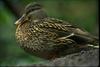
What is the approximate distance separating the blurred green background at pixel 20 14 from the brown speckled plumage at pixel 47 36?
1.35 m

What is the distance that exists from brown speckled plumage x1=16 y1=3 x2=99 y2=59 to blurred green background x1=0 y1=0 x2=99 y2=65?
1.35 m

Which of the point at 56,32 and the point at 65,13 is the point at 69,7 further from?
the point at 56,32

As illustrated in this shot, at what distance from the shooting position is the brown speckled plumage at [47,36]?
5297mm

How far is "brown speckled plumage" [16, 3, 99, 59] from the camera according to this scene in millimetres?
5297

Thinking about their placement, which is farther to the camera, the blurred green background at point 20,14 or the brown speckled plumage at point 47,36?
the blurred green background at point 20,14

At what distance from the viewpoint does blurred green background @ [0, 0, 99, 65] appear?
855 cm

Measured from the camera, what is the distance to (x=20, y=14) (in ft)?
28.3

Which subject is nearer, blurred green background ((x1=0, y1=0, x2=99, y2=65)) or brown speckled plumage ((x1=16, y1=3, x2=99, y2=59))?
brown speckled plumage ((x1=16, y1=3, x2=99, y2=59))

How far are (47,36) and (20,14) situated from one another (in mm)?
3189

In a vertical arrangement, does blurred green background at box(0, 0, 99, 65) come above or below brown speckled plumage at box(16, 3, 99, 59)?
below

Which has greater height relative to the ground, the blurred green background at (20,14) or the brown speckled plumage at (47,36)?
the brown speckled plumage at (47,36)

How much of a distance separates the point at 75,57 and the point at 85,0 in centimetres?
712

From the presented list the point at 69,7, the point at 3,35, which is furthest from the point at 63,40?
the point at 69,7

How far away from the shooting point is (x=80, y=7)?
11789 millimetres
